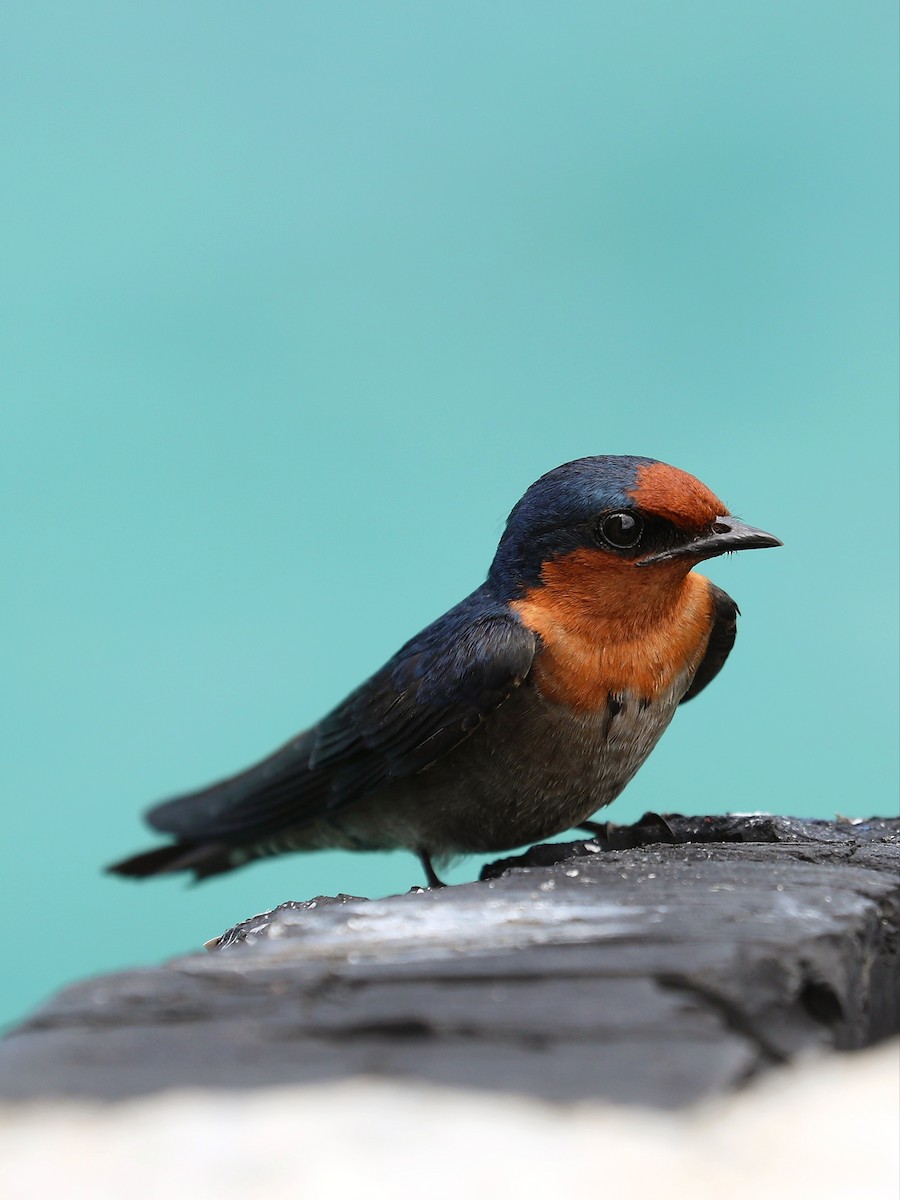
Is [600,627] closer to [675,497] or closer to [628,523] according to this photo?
[628,523]

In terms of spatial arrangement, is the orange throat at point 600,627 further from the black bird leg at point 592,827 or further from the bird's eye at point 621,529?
the black bird leg at point 592,827

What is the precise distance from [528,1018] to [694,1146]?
324 mm

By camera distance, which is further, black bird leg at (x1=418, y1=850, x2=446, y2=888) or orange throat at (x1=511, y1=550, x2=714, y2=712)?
black bird leg at (x1=418, y1=850, x2=446, y2=888)

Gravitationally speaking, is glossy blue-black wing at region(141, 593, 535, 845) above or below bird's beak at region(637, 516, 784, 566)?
below

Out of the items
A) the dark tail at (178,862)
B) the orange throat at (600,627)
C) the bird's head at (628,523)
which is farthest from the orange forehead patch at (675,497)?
the dark tail at (178,862)

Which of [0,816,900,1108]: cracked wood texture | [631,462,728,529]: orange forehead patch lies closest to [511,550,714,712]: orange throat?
[631,462,728,529]: orange forehead patch

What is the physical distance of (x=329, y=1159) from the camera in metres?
1.71

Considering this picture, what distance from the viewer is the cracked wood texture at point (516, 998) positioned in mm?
1845

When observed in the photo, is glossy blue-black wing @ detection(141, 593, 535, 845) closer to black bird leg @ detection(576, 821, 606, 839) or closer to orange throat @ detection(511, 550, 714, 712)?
orange throat @ detection(511, 550, 714, 712)

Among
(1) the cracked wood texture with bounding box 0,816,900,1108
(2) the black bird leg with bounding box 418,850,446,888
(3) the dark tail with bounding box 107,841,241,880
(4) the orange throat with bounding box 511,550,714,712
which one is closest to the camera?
(1) the cracked wood texture with bounding box 0,816,900,1108

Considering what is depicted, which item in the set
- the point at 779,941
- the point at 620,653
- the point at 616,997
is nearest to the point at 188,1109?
the point at 616,997

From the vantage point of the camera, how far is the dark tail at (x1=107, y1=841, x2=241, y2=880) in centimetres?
454

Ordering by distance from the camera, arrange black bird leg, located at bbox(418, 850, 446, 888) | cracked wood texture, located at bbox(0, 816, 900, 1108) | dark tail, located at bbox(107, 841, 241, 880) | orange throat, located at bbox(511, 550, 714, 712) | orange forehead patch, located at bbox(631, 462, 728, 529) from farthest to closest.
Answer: dark tail, located at bbox(107, 841, 241, 880), black bird leg, located at bbox(418, 850, 446, 888), orange throat, located at bbox(511, 550, 714, 712), orange forehead patch, located at bbox(631, 462, 728, 529), cracked wood texture, located at bbox(0, 816, 900, 1108)

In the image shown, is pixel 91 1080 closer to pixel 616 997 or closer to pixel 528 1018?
pixel 528 1018
